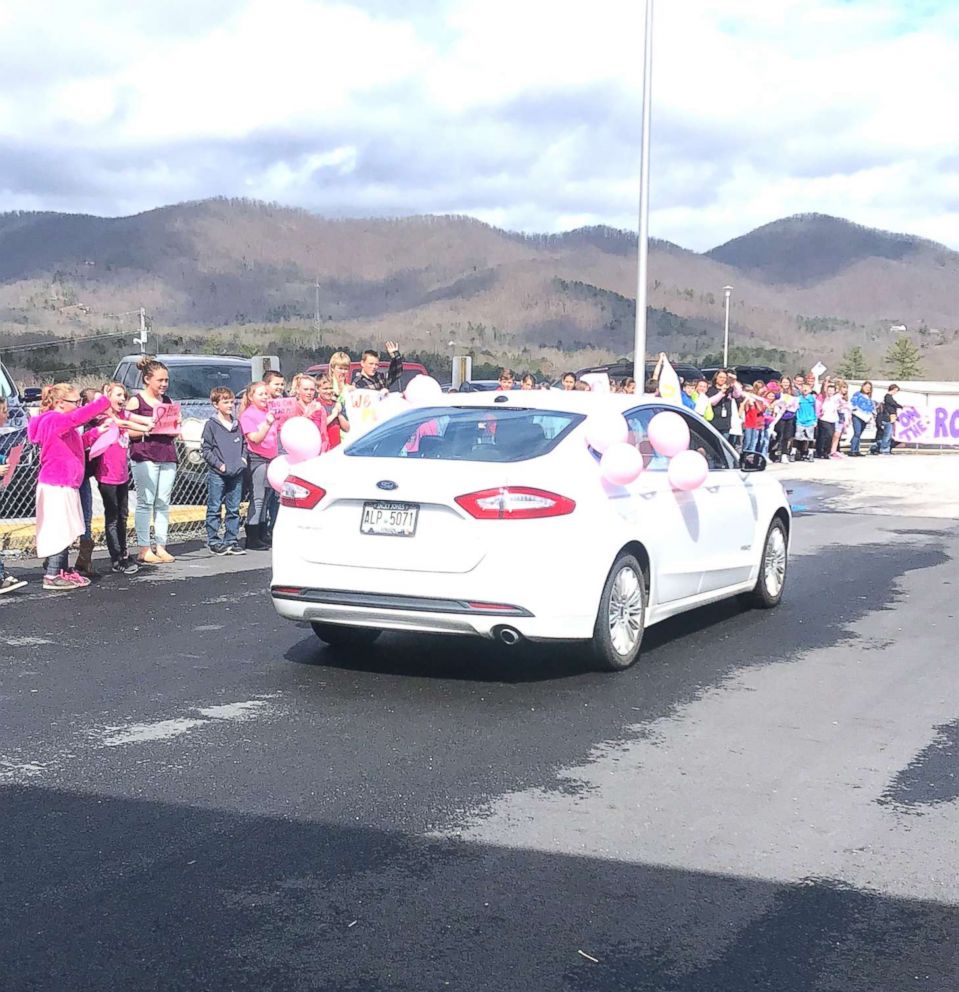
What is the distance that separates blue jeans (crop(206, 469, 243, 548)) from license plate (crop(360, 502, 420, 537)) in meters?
5.96

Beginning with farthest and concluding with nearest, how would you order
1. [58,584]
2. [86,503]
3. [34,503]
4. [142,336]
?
1. [142,336]
2. [34,503]
3. [86,503]
4. [58,584]

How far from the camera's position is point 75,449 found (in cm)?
1078

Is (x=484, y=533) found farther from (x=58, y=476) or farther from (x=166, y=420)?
(x=166, y=420)

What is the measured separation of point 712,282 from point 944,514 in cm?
14788

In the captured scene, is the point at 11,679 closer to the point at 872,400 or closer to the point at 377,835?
the point at 377,835

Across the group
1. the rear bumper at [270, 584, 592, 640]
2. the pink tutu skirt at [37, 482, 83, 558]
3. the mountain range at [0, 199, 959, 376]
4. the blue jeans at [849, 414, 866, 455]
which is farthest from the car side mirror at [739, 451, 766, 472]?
the mountain range at [0, 199, 959, 376]

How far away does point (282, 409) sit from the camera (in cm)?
1313

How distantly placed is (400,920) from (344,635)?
164 inches

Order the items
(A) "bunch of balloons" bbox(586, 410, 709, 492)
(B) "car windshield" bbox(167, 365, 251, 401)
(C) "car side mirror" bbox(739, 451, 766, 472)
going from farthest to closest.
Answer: (B) "car windshield" bbox(167, 365, 251, 401) < (C) "car side mirror" bbox(739, 451, 766, 472) < (A) "bunch of balloons" bbox(586, 410, 709, 492)

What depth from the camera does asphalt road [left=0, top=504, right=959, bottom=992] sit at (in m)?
3.80

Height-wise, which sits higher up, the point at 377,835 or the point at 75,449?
the point at 75,449

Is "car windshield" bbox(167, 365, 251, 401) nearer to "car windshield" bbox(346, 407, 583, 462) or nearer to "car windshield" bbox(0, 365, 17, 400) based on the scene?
"car windshield" bbox(0, 365, 17, 400)

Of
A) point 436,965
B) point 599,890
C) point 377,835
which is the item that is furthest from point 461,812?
point 436,965

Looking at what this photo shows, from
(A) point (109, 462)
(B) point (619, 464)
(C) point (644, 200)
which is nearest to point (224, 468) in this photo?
(A) point (109, 462)
